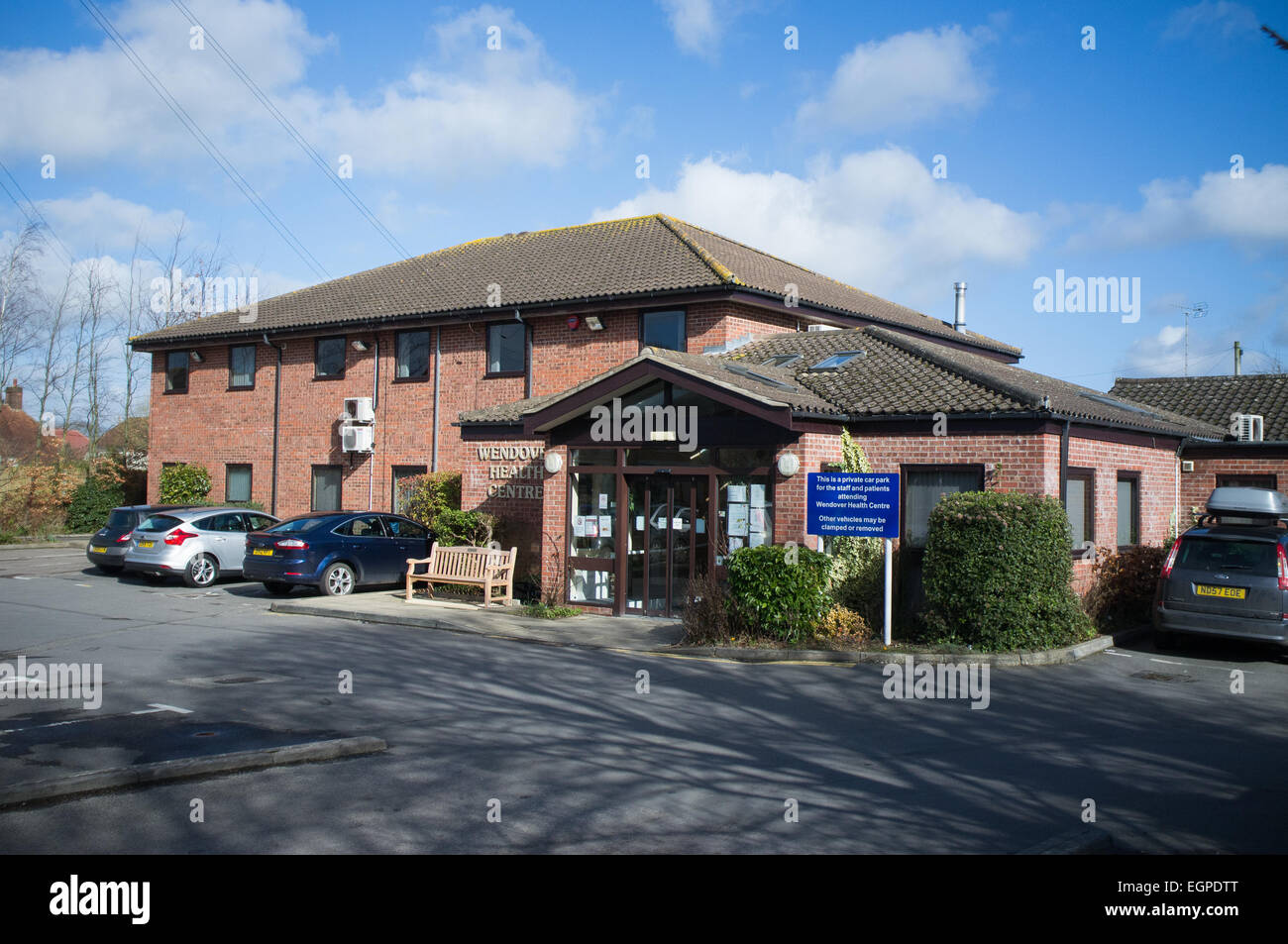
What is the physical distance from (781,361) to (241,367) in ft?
52.9

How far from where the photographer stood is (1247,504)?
15.5 meters

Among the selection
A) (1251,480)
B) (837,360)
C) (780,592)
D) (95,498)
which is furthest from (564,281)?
(95,498)

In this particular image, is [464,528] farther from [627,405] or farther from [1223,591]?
[1223,591]

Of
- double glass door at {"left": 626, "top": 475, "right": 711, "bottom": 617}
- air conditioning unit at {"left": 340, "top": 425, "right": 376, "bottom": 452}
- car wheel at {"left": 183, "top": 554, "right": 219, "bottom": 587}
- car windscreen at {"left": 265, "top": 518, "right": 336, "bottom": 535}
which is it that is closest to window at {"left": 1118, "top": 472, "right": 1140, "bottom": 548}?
double glass door at {"left": 626, "top": 475, "right": 711, "bottom": 617}

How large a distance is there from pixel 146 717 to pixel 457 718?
8.38ft

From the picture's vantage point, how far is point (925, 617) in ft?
42.4

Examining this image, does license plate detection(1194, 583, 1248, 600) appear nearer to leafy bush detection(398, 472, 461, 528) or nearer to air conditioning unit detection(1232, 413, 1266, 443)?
air conditioning unit detection(1232, 413, 1266, 443)

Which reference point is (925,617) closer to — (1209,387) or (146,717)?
(146,717)

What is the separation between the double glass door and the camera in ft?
49.3

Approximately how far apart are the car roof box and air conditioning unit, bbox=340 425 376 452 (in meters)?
17.4

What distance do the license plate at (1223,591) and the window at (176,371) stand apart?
25537mm

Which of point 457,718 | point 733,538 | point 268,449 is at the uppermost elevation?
point 268,449
